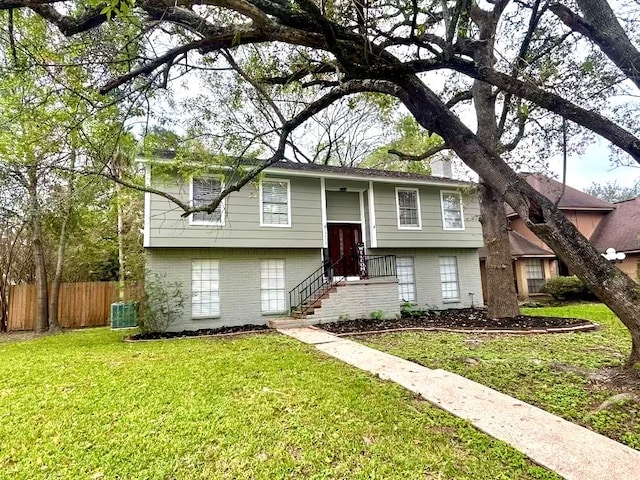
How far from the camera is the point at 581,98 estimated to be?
626 centimetres

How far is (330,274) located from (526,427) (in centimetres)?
880

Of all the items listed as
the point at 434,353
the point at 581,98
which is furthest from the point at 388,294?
the point at 581,98

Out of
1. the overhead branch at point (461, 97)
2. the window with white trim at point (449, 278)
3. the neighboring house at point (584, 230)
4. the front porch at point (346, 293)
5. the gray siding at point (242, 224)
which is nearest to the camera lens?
the overhead branch at point (461, 97)

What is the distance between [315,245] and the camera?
1113 centimetres

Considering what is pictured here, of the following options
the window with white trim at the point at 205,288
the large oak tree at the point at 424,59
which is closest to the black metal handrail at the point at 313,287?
the window with white trim at the point at 205,288

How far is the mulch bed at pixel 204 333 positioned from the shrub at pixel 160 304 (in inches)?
8.6

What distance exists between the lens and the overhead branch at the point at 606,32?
3844mm

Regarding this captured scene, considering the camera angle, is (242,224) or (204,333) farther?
(242,224)

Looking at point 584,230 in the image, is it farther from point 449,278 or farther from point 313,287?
point 313,287

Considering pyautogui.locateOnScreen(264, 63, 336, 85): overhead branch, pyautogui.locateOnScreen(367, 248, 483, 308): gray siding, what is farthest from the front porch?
pyautogui.locateOnScreen(264, 63, 336, 85): overhead branch

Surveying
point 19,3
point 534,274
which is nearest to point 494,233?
point 534,274

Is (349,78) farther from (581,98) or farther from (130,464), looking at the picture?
(581,98)

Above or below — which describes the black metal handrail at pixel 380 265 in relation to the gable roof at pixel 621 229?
below

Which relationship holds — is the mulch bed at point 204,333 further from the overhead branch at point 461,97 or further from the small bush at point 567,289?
the small bush at point 567,289
